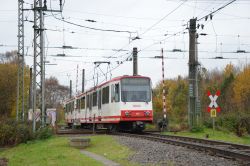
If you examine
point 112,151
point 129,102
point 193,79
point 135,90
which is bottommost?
point 112,151

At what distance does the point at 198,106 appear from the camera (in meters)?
28.1

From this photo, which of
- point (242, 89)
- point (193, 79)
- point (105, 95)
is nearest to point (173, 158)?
point (105, 95)

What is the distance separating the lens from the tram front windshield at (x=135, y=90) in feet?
83.4

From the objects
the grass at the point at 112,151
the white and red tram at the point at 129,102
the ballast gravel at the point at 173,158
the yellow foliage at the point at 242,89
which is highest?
the yellow foliage at the point at 242,89

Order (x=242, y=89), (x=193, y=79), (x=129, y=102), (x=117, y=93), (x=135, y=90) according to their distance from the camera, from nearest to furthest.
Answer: (x=129, y=102), (x=117, y=93), (x=135, y=90), (x=193, y=79), (x=242, y=89)

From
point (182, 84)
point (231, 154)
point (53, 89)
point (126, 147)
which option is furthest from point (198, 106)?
point (53, 89)

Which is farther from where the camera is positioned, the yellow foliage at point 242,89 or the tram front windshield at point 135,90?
the yellow foliage at point 242,89

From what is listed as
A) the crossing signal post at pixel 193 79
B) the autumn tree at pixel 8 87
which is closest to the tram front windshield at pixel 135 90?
the crossing signal post at pixel 193 79

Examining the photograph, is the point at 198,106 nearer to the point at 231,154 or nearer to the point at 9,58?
the point at 231,154

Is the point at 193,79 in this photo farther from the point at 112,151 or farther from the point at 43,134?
the point at 112,151

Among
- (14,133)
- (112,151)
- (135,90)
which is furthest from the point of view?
(135,90)

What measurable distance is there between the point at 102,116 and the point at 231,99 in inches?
1920

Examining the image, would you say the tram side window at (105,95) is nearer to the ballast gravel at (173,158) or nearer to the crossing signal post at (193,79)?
the crossing signal post at (193,79)

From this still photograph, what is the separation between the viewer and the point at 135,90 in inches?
1013
